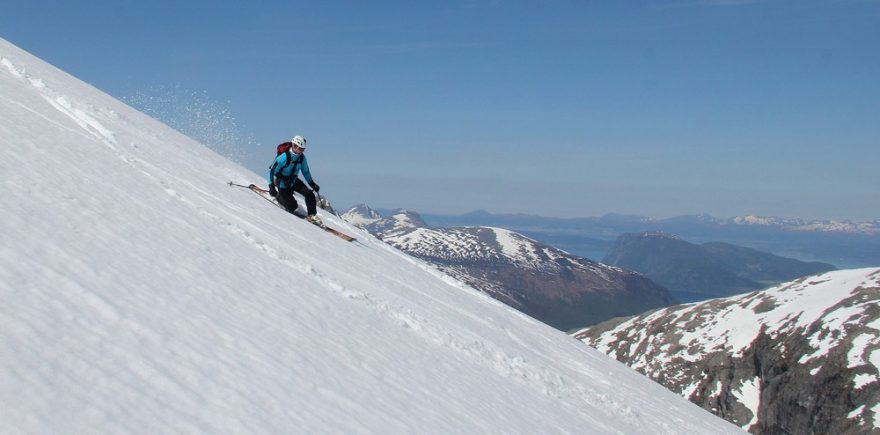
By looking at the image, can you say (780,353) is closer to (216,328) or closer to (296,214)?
(296,214)

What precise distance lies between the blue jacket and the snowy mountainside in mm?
61383

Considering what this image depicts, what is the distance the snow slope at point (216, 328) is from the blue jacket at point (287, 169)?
1.29 m

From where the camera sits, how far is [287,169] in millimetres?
21641

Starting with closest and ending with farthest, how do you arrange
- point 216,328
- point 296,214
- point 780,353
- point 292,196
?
point 216,328 < point 292,196 < point 296,214 < point 780,353

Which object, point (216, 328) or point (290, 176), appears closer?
point (216, 328)

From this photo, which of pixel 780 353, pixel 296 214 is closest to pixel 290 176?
pixel 296 214

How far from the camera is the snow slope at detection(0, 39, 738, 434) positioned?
5461 millimetres

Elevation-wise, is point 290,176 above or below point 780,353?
below

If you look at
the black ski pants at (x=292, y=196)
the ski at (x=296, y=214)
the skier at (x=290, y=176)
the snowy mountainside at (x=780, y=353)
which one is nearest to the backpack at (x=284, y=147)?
the skier at (x=290, y=176)

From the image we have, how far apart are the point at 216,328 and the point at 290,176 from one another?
14621mm

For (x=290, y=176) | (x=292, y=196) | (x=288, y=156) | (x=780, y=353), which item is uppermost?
(x=780, y=353)

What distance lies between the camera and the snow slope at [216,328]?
5.46 metres

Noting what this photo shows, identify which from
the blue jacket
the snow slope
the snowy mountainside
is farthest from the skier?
the snowy mountainside

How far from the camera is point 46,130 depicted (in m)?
16.2
